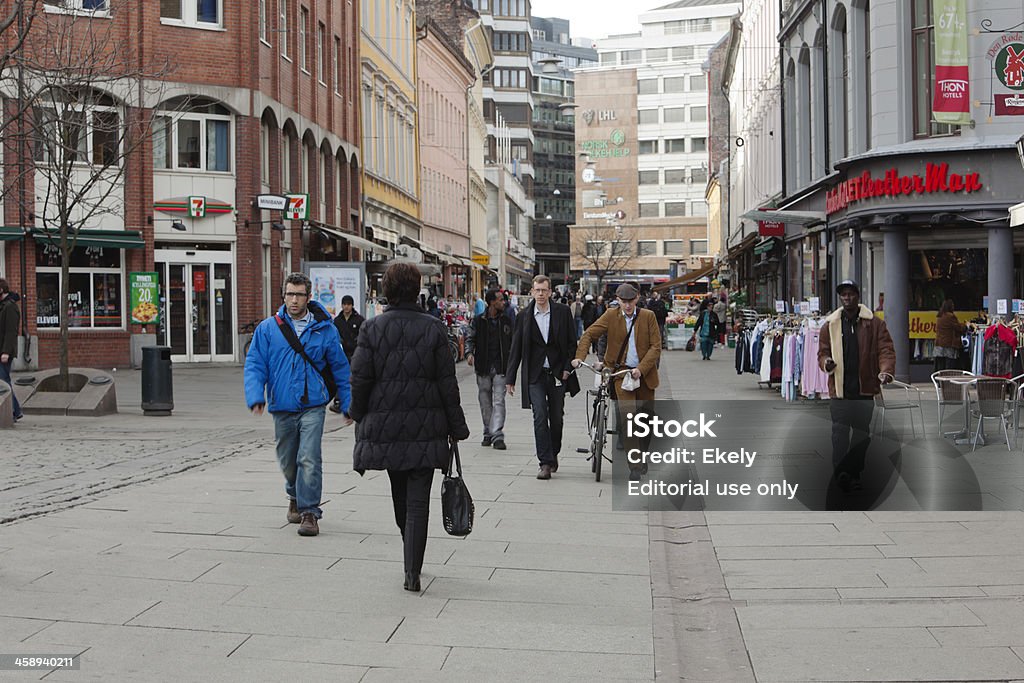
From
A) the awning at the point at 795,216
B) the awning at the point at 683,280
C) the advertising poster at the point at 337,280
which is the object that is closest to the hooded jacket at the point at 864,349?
the advertising poster at the point at 337,280

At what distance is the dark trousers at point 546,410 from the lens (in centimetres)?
1240

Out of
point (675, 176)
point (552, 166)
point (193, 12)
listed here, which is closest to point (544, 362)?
point (193, 12)

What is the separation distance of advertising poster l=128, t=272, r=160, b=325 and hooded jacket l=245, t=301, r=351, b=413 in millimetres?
22234

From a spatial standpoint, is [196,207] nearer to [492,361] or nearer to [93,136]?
[93,136]

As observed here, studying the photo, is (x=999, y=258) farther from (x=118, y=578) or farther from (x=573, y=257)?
(x=573, y=257)

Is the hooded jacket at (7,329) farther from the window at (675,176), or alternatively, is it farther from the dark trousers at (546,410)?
the window at (675,176)

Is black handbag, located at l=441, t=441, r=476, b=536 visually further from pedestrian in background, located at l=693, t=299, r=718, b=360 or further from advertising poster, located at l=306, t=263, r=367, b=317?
pedestrian in background, located at l=693, t=299, r=718, b=360

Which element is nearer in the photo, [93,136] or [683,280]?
[93,136]

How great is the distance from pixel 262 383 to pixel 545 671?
12.5 feet

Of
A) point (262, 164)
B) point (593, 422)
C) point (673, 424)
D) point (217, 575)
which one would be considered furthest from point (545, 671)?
point (262, 164)

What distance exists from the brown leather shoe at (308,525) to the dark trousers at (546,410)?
142 inches

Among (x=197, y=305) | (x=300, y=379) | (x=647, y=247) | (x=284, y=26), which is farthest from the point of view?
(x=647, y=247)

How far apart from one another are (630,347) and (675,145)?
371 feet

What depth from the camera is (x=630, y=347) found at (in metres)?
12.3
